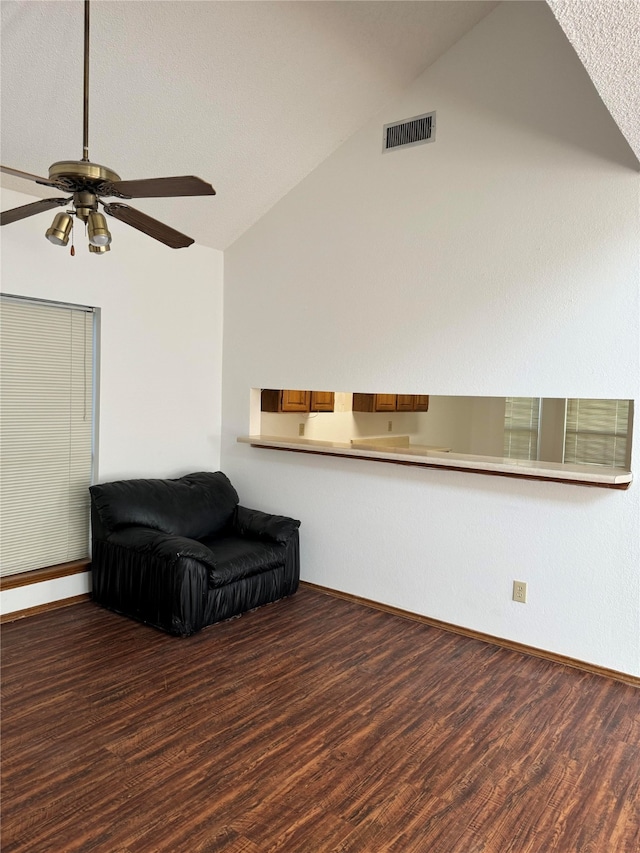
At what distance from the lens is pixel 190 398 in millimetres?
4883

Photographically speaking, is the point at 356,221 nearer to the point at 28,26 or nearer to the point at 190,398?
the point at 190,398

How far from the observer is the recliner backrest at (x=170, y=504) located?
156 inches

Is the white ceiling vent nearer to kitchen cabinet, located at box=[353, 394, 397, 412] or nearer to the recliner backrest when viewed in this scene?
kitchen cabinet, located at box=[353, 394, 397, 412]

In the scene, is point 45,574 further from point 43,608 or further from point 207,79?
point 207,79

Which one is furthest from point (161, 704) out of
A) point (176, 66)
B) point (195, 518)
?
point (176, 66)

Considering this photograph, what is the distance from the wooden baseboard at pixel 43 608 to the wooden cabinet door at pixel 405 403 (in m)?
3.24

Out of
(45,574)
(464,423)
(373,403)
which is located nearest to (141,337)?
(45,574)

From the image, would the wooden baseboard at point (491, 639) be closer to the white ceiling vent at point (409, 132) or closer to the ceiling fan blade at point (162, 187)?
the ceiling fan blade at point (162, 187)

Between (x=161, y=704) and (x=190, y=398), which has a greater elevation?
(x=190, y=398)

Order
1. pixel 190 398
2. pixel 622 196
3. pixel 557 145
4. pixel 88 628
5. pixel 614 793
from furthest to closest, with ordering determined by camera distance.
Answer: pixel 190 398 → pixel 88 628 → pixel 557 145 → pixel 622 196 → pixel 614 793

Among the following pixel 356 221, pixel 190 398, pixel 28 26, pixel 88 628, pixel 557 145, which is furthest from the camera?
pixel 190 398

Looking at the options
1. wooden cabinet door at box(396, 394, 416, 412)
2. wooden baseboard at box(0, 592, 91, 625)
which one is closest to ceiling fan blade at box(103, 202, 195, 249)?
wooden baseboard at box(0, 592, 91, 625)

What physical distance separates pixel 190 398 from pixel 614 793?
3709mm

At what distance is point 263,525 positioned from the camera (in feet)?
14.1
